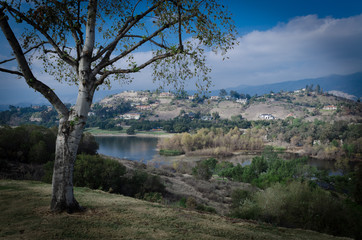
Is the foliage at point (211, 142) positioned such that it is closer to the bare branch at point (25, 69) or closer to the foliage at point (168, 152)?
the foliage at point (168, 152)

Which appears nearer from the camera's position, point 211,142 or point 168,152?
point 168,152

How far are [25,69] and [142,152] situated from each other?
170 ft

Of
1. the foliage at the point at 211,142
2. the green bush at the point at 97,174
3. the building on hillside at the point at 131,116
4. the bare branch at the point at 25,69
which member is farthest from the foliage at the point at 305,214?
the building on hillside at the point at 131,116

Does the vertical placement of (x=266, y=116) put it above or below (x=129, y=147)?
above

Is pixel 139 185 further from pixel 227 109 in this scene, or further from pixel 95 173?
pixel 227 109

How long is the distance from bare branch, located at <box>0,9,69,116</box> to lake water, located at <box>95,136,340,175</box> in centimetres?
3878

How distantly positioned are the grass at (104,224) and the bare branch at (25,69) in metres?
1.86

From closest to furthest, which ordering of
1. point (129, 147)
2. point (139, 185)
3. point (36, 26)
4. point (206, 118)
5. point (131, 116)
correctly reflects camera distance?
point (36, 26), point (139, 185), point (129, 147), point (131, 116), point (206, 118)

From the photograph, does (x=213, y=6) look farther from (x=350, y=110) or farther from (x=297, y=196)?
(x=350, y=110)

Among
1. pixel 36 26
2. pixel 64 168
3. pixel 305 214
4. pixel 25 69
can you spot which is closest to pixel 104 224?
pixel 64 168

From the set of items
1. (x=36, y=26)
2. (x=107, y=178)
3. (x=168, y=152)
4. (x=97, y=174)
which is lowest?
(x=168, y=152)

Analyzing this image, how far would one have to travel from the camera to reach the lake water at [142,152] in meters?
48.0

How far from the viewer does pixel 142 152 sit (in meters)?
55.2

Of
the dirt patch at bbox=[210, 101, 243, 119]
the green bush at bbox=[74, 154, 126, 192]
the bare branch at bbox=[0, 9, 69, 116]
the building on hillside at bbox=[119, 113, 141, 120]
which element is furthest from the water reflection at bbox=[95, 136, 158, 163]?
the dirt patch at bbox=[210, 101, 243, 119]
